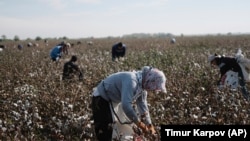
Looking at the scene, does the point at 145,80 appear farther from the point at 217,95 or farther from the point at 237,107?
the point at 217,95

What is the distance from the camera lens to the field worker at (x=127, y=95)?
395cm

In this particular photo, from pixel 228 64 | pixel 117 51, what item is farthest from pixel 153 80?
pixel 117 51

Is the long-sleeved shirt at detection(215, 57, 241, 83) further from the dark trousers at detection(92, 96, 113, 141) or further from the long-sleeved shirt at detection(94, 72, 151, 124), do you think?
the dark trousers at detection(92, 96, 113, 141)

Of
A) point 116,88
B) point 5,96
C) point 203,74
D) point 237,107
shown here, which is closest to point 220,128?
point 116,88

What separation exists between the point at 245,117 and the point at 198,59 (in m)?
9.50

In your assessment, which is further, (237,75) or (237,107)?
(237,75)

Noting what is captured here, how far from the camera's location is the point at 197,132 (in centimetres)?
349

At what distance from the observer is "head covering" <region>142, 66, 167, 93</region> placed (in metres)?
3.94

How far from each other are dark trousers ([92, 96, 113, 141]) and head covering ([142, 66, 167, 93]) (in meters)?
0.60

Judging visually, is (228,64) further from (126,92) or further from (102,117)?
(126,92)

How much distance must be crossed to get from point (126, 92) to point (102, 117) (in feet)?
2.01

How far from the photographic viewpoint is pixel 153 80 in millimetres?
3959

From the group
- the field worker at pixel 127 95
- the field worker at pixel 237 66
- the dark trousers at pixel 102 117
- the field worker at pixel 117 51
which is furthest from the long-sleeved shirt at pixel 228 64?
the field worker at pixel 117 51

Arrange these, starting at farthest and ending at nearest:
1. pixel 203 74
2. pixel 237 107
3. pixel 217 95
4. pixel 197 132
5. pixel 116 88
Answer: pixel 203 74 < pixel 217 95 < pixel 237 107 < pixel 116 88 < pixel 197 132
